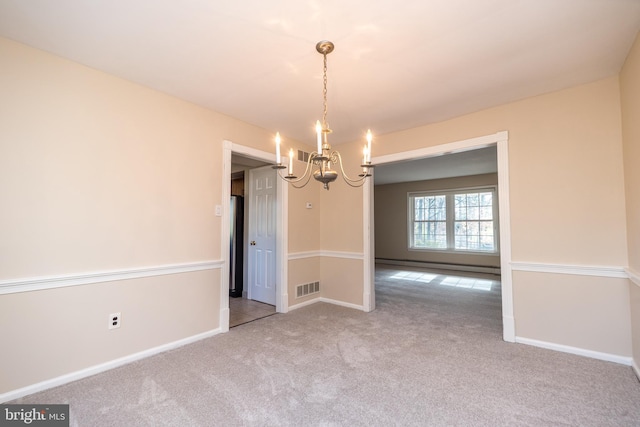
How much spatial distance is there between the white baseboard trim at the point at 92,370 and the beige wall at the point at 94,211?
1.4 inches

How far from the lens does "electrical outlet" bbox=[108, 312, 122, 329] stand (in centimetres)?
238

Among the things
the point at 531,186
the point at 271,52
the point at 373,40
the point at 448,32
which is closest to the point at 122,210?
the point at 271,52

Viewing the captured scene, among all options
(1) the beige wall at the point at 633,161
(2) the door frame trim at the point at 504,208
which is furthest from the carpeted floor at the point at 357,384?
(1) the beige wall at the point at 633,161

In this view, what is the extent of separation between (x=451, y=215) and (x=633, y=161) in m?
5.79

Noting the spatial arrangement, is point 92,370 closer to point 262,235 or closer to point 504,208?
point 262,235

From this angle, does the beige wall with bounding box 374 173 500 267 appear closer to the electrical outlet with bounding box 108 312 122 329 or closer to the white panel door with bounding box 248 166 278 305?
the white panel door with bounding box 248 166 278 305

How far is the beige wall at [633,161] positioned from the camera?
6.82 feet

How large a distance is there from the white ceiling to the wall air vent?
2.55m

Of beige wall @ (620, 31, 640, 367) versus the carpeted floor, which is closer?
the carpeted floor

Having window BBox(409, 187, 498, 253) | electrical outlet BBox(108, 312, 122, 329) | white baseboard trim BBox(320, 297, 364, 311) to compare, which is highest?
window BBox(409, 187, 498, 253)

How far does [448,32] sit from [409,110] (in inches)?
49.0

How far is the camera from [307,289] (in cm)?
427

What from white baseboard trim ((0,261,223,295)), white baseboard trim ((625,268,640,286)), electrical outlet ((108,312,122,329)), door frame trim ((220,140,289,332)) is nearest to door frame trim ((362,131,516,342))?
white baseboard trim ((625,268,640,286))

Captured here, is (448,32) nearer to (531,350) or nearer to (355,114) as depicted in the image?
(355,114)
